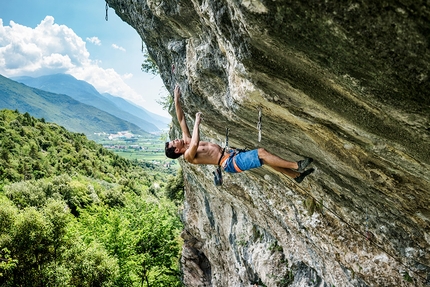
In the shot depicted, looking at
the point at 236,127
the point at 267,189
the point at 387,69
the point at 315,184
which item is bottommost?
the point at 267,189

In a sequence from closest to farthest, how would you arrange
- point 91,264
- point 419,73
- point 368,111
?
point 419,73, point 368,111, point 91,264

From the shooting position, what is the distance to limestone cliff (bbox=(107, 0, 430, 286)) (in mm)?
2666

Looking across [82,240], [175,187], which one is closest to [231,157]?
[82,240]

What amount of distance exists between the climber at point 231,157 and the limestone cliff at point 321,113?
475 mm

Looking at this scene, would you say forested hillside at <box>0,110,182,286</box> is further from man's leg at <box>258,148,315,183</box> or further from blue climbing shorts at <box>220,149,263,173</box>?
man's leg at <box>258,148,315,183</box>

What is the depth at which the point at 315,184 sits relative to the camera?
21.5ft

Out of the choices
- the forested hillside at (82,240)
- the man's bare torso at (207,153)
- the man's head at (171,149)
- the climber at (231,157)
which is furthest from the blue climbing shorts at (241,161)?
the forested hillside at (82,240)

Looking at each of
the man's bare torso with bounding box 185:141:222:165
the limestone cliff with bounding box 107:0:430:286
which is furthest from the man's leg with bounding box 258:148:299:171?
the man's bare torso with bounding box 185:141:222:165

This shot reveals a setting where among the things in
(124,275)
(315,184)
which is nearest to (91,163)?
(124,275)

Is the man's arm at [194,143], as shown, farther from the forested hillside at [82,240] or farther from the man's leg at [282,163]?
the forested hillside at [82,240]

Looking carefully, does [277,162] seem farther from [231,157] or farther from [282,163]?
[231,157]

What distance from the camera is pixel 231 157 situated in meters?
6.04

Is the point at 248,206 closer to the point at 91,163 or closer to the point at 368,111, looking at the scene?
the point at 368,111

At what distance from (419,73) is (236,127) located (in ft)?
14.7
